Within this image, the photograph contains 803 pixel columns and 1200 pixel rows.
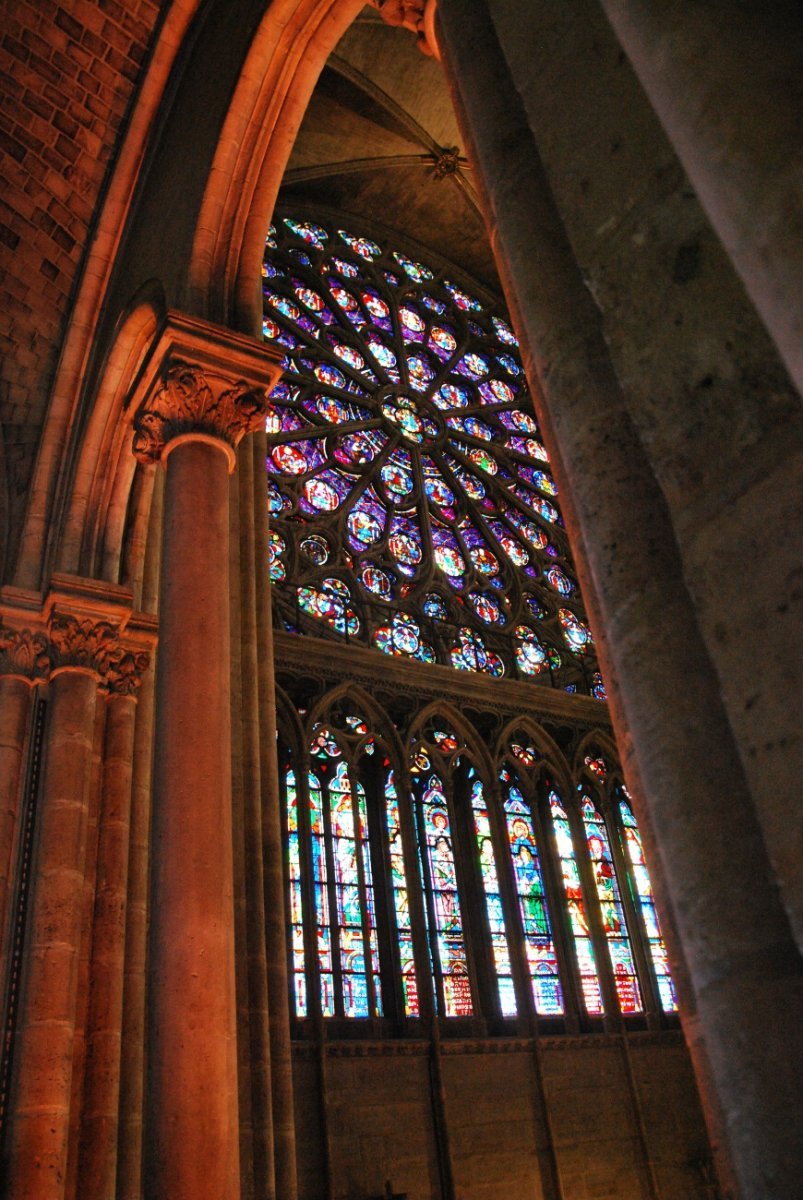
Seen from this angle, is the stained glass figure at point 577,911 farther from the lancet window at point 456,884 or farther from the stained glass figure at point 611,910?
the stained glass figure at point 611,910

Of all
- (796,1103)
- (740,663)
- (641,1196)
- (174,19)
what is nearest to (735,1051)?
(796,1103)

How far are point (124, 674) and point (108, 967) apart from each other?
195 cm

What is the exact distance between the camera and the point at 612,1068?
9.45 metres

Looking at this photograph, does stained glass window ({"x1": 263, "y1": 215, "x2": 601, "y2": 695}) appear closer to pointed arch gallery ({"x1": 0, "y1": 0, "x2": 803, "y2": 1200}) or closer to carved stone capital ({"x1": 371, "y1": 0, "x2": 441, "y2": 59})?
pointed arch gallery ({"x1": 0, "y1": 0, "x2": 803, "y2": 1200})

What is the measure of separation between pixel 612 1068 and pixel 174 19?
9.48 m

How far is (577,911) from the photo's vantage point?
10211 millimetres

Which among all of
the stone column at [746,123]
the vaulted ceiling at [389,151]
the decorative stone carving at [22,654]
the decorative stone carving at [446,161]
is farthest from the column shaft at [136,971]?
the decorative stone carving at [446,161]

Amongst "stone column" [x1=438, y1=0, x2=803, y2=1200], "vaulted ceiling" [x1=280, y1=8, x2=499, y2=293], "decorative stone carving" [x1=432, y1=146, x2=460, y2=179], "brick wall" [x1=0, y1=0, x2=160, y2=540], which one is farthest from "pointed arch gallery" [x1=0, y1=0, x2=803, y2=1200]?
"decorative stone carving" [x1=432, y1=146, x2=460, y2=179]

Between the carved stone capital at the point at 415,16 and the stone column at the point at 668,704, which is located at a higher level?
the carved stone capital at the point at 415,16

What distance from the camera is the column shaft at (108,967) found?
5.36 meters

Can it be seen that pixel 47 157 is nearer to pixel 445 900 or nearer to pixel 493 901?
pixel 445 900

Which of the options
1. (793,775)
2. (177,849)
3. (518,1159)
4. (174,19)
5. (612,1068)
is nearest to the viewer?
(793,775)

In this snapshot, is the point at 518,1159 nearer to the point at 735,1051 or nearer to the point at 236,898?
the point at 236,898

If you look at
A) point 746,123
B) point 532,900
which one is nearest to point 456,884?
point 532,900
